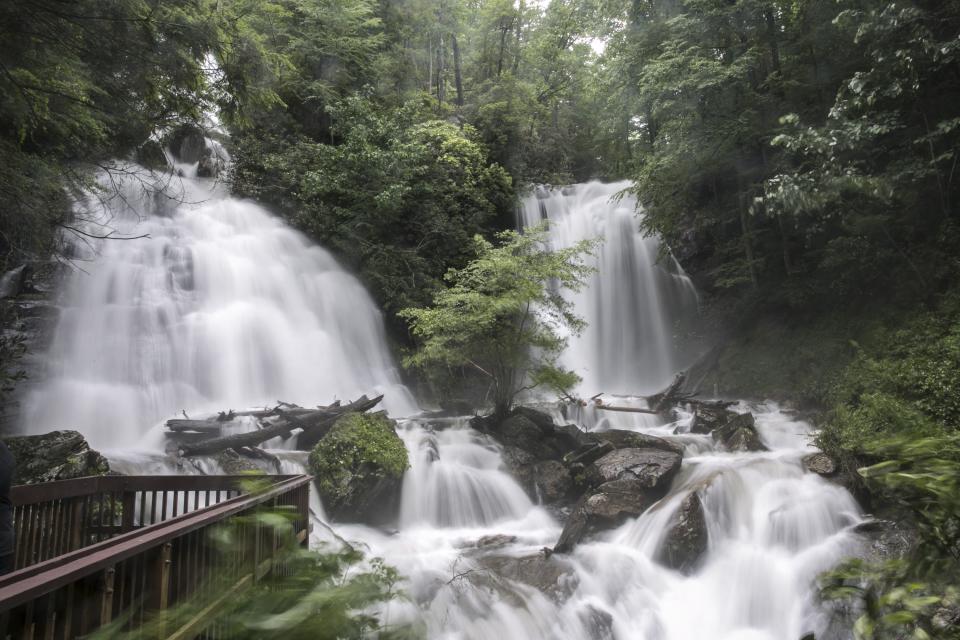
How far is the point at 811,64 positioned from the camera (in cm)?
1476

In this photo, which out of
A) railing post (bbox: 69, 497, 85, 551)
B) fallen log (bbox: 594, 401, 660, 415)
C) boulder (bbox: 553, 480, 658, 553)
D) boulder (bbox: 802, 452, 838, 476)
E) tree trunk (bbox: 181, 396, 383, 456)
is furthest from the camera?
fallen log (bbox: 594, 401, 660, 415)

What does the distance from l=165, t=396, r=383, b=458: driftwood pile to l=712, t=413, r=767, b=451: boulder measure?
7232 mm

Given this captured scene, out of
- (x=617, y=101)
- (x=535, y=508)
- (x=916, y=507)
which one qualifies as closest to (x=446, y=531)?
(x=535, y=508)

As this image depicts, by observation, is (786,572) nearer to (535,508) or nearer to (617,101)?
(535,508)

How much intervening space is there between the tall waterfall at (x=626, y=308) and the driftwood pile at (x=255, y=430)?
10697mm

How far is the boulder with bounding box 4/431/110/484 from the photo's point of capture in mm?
7047

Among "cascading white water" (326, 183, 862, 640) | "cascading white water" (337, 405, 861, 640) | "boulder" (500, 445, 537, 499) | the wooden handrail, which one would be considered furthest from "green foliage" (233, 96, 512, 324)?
the wooden handrail

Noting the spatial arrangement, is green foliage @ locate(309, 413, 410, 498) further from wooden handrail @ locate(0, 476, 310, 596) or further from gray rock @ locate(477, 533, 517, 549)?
wooden handrail @ locate(0, 476, 310, 596)

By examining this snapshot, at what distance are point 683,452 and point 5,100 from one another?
36.1 ft

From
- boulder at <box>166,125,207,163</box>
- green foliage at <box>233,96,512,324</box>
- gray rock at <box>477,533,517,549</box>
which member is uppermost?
boulder at <box>166,125,207,163</box>

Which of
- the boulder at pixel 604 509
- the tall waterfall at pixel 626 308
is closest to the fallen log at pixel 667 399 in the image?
the tall waterfall at pixel 626 308

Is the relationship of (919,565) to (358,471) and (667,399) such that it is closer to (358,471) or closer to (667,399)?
(358,471)

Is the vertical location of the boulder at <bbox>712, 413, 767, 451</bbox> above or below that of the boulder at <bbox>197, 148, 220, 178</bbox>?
below

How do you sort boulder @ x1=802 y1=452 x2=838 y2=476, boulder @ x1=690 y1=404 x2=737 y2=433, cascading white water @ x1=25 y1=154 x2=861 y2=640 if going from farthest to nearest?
boulder @ x1=690 y1=404 x2=737 y2=433 < boulder @ x1=802 y1=452 x2=838 y2=476 < cascading white water @ x1=25 y1=154 x2=861 y2=640
